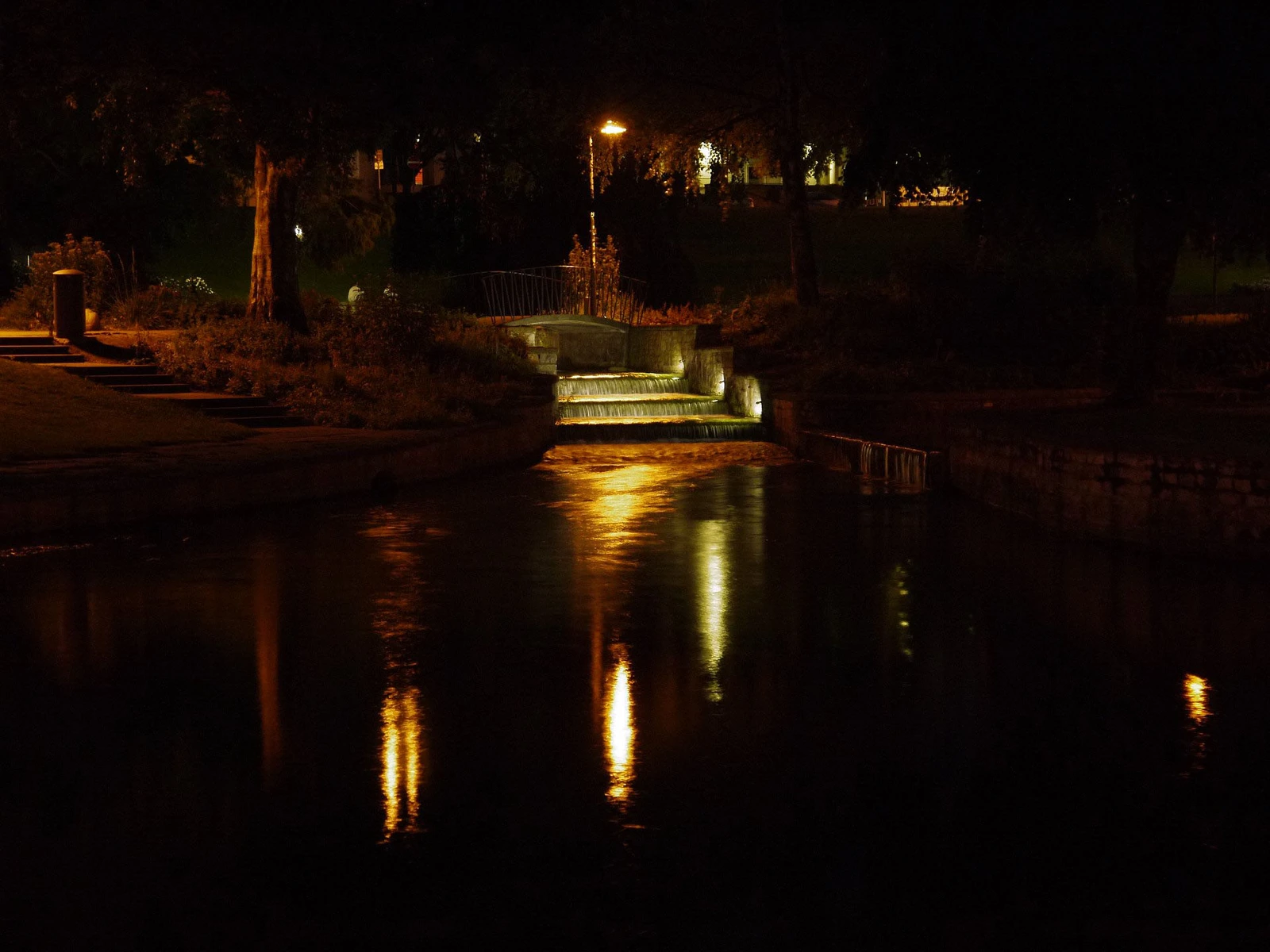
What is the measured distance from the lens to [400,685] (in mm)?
8609

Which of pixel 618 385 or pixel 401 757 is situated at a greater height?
pixel 618 385

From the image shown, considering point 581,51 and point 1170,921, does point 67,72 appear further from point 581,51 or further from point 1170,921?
point 1170,921

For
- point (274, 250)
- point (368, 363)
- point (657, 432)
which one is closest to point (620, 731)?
point (657, 432)

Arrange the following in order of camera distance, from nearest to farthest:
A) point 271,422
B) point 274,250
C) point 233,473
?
point 233,473
point 271,422
point 274,250

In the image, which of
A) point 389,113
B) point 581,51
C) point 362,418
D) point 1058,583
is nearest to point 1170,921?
point 1058,583

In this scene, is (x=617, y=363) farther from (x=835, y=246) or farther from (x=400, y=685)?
(x=835, y=246)

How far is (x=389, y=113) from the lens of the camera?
2369cm

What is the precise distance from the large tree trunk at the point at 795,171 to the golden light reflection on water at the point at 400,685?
16.8 meters

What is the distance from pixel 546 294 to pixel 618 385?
967 cm

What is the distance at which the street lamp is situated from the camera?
3078 cm

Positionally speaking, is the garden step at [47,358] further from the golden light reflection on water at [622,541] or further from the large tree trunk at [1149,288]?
the large tree trunk at [1149,288]

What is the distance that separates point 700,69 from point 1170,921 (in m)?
29.1

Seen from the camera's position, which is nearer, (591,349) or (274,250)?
(274,250)

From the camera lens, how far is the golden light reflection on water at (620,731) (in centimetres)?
673
